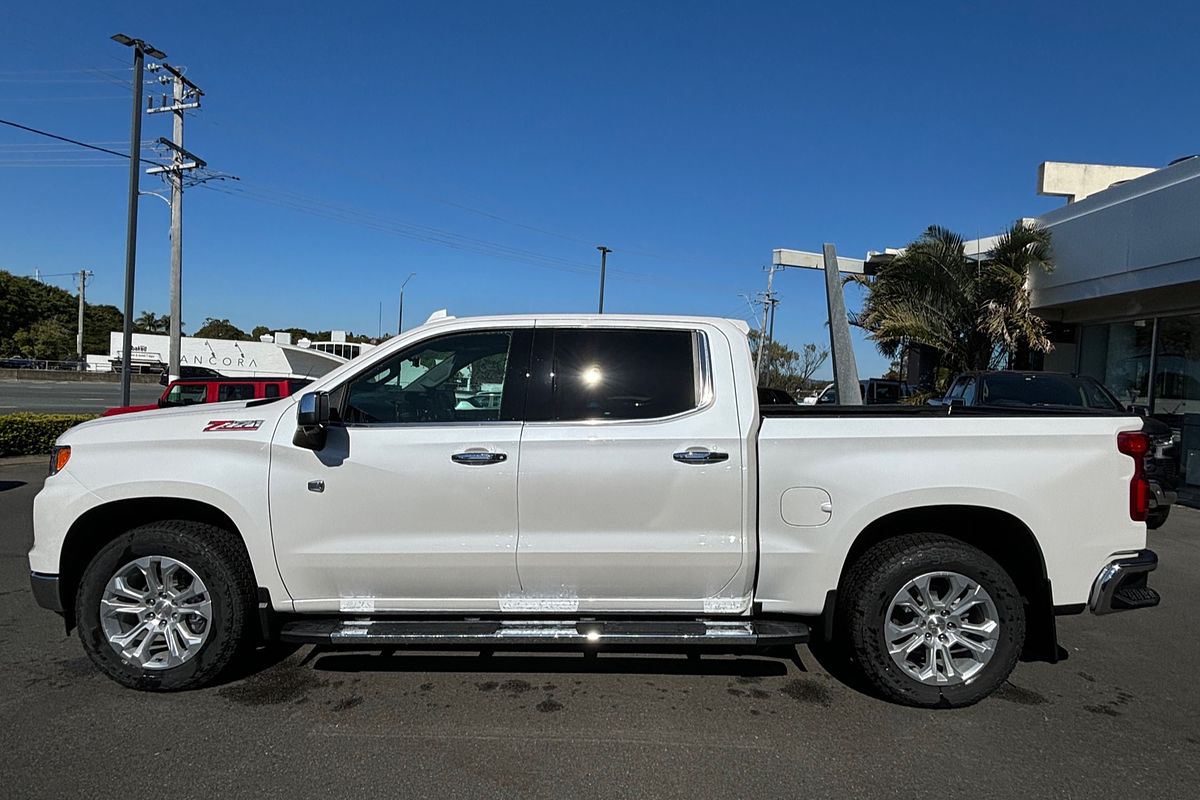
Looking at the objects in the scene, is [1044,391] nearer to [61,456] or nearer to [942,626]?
[942,626]

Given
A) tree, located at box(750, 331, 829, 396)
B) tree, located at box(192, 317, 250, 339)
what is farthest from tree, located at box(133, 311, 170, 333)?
tree, located at box(750, 331, 829, 396)

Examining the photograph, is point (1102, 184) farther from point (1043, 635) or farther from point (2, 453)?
point (2, 453)

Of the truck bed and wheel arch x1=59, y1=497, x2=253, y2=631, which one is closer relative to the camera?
wheel arch x1=59, y1=497, x2=253, y2=631

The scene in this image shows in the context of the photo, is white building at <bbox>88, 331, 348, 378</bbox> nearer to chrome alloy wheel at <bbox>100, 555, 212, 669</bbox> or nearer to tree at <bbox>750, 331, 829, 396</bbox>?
tree at <bbox>750, 331, 829, 396</bbox>

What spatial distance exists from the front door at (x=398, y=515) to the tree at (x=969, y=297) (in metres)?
14.3

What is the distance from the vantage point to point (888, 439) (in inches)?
145

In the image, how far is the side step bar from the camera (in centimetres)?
357

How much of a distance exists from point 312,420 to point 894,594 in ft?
9.71

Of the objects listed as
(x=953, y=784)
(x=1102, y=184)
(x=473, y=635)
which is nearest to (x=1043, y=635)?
(x=953, y=784)

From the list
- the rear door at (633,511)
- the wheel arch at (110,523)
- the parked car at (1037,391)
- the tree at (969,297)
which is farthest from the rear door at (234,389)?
the tree at (969,297)

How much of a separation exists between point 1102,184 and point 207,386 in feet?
77.4

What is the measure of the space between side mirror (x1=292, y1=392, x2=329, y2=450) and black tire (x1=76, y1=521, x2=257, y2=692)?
0.67 m

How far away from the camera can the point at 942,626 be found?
373cm

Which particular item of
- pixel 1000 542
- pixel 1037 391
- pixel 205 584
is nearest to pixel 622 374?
pixel 1000 542
